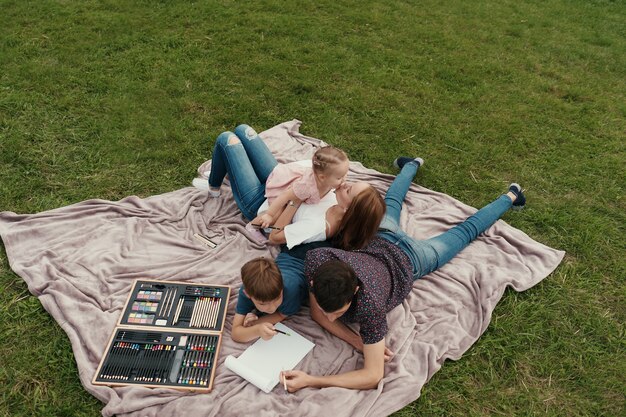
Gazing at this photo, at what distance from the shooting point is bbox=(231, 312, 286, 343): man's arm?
395 centimetres

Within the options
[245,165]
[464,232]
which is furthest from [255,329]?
[464,232]

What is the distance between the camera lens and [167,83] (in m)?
7.29

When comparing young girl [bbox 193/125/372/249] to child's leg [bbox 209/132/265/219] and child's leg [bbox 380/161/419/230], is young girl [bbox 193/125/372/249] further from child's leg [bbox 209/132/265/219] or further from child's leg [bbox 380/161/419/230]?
child's leg [bbox 380/161/419/230]

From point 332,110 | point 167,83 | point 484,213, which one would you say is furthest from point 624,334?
point 167,83

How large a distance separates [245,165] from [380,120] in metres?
2.75

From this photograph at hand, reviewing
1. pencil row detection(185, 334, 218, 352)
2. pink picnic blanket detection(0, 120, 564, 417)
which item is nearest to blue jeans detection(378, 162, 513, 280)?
pink picnic blanket detection(0, 120, 564, 417)

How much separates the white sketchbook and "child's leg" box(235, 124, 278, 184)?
173 cm

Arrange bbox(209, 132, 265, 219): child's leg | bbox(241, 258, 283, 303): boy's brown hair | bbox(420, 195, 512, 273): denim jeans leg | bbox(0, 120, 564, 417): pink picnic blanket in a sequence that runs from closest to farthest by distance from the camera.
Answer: bbox(241, 258, 283, 303): boy's brown hair → bbox(0, 120, 564, 417): pink picnic blanket → bbox(420, 195, 512, 273): denim jeans leg → bbox(209, 132, 265, 219): child's leg

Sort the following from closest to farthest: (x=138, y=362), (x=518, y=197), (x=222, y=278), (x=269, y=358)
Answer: (x=138, y=362)
(x=269, y=358)
(x=222, y=278)
(x=518, y=197)

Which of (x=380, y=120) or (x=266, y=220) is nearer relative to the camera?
(x=266, y=220)

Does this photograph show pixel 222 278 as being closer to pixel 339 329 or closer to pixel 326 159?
pixel 339 329

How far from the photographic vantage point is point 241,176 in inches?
199

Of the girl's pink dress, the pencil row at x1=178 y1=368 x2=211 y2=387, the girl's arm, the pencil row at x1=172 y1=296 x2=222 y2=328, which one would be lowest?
the pencil row at x1=178 y1=368 x2=211 y2=387

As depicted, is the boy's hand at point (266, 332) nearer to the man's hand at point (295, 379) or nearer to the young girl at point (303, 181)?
the man's hand at point (295, 379)
